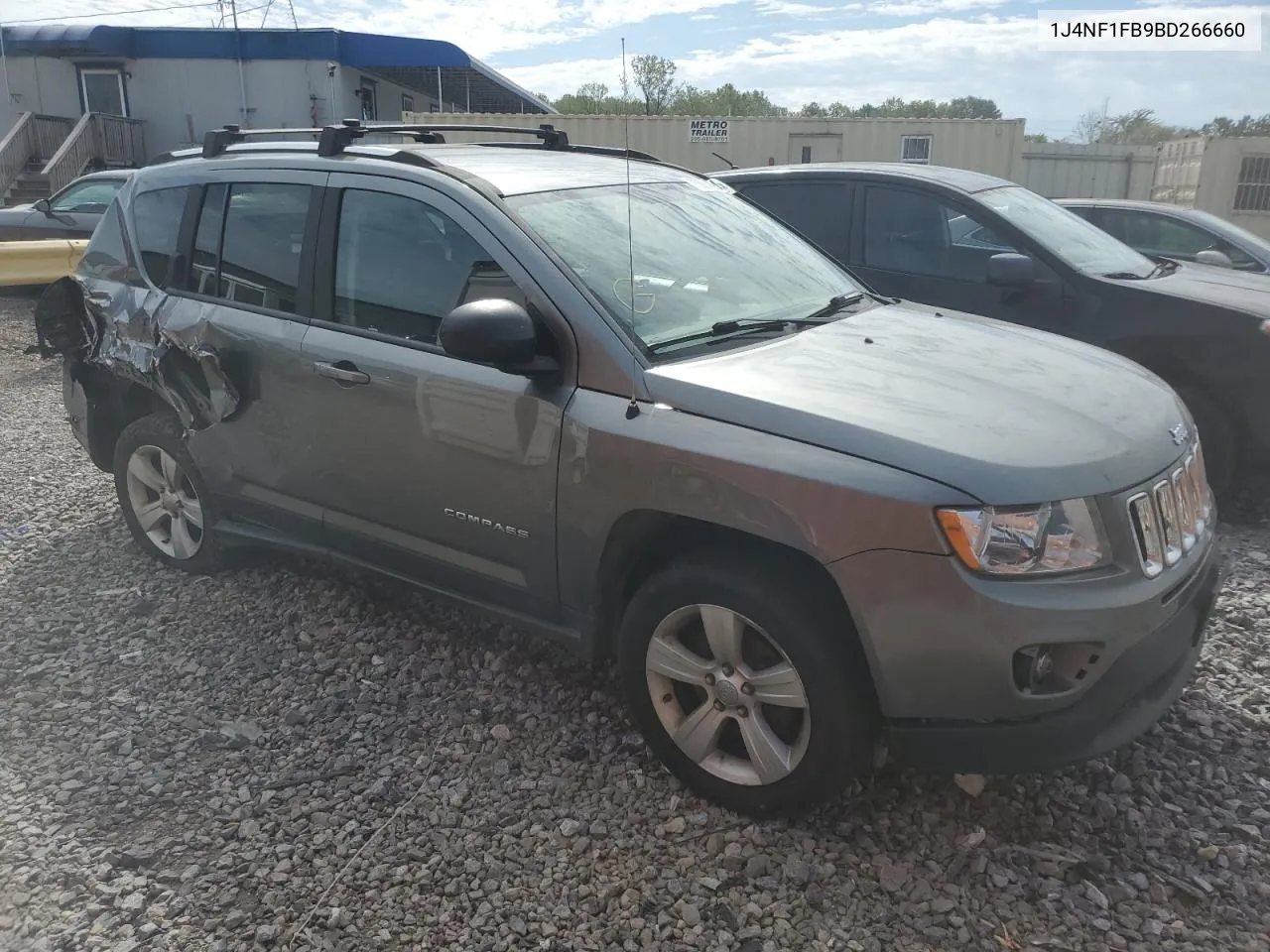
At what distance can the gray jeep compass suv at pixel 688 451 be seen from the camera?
7.62ft

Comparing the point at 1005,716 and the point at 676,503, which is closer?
the point at 1005,716

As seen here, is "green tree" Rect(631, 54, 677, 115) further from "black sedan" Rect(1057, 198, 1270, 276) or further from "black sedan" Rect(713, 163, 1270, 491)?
"black sedan" Rect(1057, 198, 1270, 276)

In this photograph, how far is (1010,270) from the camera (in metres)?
5.06

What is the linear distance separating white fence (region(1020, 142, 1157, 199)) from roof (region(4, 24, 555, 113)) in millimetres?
12914

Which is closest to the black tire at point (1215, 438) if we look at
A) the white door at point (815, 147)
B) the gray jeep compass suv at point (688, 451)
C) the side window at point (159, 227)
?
the gray jeep compass suv at point (688, 451)

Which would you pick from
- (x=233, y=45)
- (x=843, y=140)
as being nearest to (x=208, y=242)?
(x=843, y=140)

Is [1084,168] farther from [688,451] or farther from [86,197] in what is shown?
[688,451]

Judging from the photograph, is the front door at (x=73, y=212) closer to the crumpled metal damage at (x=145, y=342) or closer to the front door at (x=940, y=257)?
the crumpled metal damage at (x=145, y=342)

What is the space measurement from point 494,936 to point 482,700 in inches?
43.2

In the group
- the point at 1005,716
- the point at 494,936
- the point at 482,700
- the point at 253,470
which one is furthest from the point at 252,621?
the point at 1005,716

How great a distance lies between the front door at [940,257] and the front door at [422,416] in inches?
128

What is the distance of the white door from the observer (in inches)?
695

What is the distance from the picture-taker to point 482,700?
3.44 m

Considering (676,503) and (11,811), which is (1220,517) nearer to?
(676,503)
